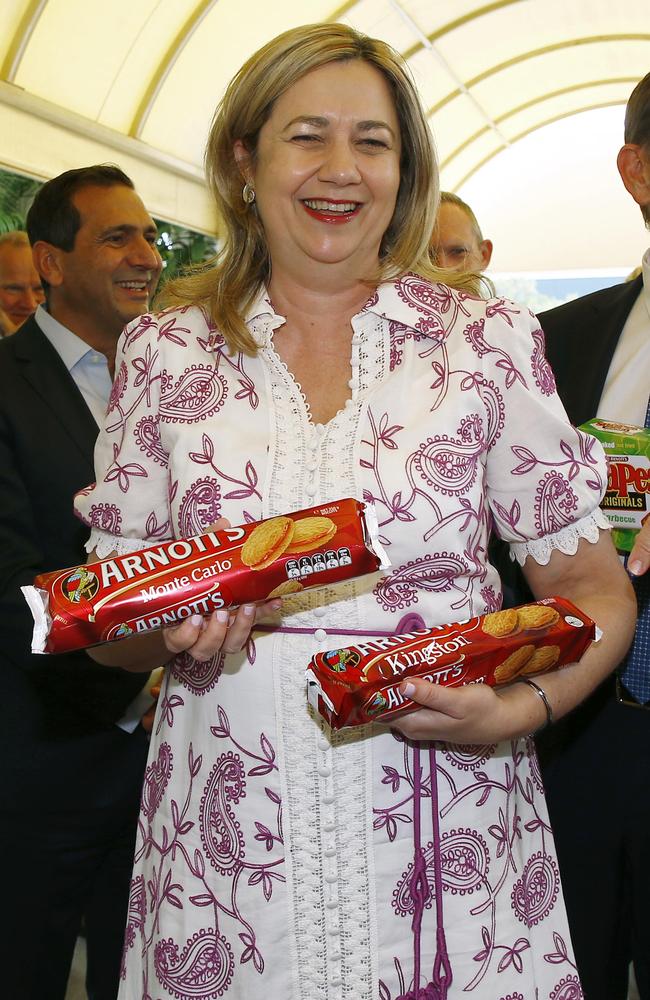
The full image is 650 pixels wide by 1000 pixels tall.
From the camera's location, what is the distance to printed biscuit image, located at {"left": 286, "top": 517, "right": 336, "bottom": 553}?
129cm

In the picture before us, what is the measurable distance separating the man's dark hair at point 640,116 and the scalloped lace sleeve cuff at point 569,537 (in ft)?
3.26

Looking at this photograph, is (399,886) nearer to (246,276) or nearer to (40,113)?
(246,276)

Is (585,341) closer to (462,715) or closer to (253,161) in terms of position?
(253,161)

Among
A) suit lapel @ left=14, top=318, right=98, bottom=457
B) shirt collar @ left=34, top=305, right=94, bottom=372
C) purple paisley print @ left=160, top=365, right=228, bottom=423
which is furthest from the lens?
shirt collar @ left=34, top=305, right=94, bottom=372

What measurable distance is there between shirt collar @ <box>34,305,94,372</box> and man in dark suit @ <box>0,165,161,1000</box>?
0.10 metres

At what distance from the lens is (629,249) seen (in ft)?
43.9

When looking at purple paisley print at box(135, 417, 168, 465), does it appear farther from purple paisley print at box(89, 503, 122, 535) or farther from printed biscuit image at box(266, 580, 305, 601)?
printed biscuit image at box(266, 580, 305, 601)

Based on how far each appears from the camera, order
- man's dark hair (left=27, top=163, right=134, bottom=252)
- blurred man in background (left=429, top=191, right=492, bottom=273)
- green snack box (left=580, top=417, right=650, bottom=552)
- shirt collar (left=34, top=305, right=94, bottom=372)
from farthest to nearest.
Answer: blurred man in background (left=429, top=191, right=492, bottom=273) < man's dark hair (left=27, top=163, right=134, bottom=252) < shirt collar (left=34, top=305, right=94, bottom=372) < green snack box (left=580, top=417, right=650, bottom=552)

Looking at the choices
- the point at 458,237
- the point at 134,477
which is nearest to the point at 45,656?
the point at 134,477

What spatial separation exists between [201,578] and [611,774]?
3.77ft

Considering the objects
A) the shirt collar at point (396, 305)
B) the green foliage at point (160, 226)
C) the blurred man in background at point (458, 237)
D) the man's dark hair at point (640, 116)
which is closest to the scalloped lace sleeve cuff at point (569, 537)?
the shirt collar at point (396, 305)

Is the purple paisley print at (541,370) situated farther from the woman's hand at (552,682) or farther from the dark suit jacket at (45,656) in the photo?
the dark suit jacket at (45,656)

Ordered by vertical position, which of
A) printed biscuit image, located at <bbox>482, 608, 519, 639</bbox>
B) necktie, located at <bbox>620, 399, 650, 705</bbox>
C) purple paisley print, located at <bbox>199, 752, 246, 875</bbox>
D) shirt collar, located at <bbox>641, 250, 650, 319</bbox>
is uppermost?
shirt collar, located at <bbox>641, 250, 650, 319</bbox>

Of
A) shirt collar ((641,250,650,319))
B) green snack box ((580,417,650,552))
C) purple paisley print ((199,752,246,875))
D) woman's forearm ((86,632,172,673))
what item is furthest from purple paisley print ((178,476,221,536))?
shirt collar ((641,250,650,319))
